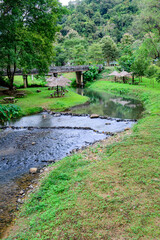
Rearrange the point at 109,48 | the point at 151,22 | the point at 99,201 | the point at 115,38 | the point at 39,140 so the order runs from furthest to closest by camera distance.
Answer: the point at 115,38 → the point at 109,48 → the point at 151,22 → the point at 39,140 → the point at 99,201

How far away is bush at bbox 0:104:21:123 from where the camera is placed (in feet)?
54.7

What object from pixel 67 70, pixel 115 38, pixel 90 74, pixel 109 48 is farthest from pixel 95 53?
pixel 115 38

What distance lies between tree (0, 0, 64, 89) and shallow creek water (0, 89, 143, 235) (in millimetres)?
8389

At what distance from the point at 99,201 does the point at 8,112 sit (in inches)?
582

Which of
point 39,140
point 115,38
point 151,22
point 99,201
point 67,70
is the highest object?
point 115,38

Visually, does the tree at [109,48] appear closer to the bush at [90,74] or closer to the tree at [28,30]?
the bush at [90,74]

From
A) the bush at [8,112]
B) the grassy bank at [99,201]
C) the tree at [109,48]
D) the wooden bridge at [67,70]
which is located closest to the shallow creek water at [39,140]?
the bush at [8,112]

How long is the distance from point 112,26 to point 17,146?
9237cm

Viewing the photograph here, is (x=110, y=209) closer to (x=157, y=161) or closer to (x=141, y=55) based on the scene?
(x=157, y=161)

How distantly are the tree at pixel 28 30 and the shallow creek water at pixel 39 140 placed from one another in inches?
330

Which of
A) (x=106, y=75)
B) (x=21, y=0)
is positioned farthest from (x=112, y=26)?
(x=21, y=0)

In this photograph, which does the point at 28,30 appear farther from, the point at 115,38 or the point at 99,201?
the point at 115,38

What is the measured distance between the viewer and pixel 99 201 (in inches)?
193

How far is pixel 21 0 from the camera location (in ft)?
51.6
